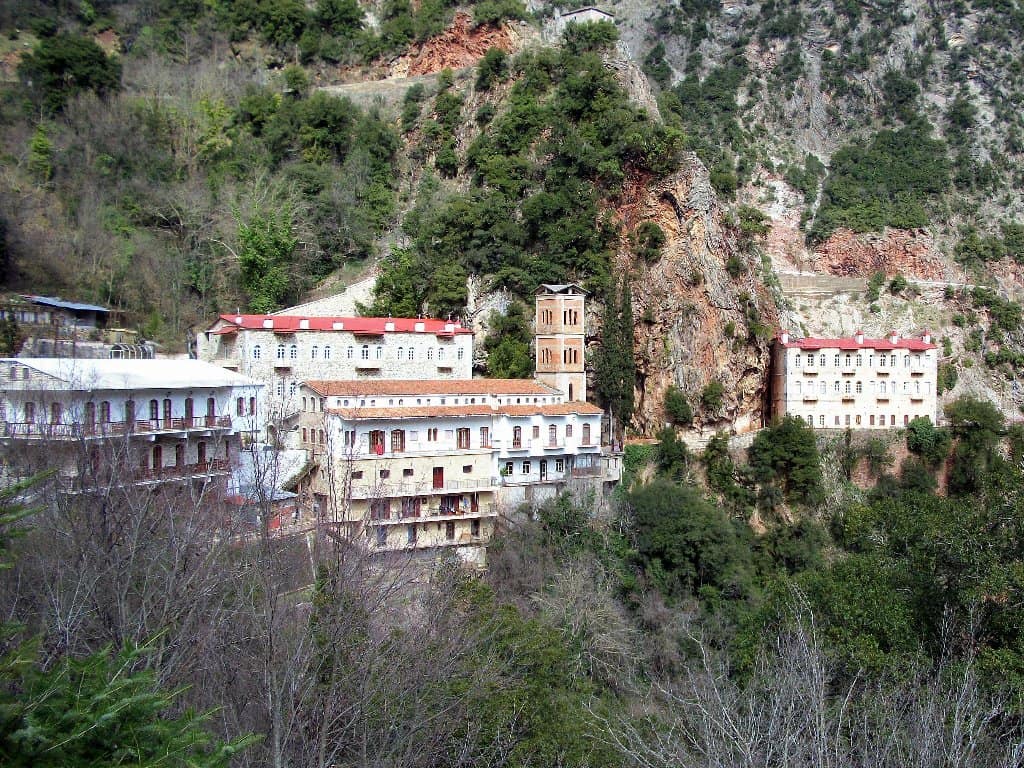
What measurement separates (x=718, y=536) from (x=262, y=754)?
22.4 metres

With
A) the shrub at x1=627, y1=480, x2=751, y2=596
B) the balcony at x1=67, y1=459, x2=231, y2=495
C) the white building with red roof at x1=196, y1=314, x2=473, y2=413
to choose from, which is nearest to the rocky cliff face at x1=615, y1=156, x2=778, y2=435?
the shrub at x1=627, y1=480, x2=751, y2=596

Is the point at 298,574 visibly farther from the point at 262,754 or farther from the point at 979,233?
the point at 979,233

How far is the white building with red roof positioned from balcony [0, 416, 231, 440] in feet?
13.9

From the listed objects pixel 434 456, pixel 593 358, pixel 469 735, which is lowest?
pixel 469 735

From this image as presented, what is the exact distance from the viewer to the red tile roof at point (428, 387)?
30.5 metres

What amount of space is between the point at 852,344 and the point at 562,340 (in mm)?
15534

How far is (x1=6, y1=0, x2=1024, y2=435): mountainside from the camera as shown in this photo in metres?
39.6

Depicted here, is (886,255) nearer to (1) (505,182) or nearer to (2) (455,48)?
(1) (505,182)

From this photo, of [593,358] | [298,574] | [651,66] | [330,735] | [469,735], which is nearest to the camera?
[330,735]

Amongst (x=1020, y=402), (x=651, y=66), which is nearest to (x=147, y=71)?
(x=651, y=66)

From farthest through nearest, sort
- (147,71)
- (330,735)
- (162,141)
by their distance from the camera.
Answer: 1. (147,71)
2. (162,141)
3. (330,735)

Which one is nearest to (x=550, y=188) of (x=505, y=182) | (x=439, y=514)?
(x=505, y=182)

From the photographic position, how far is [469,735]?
49.6 ft

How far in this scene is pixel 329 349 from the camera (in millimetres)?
33812
